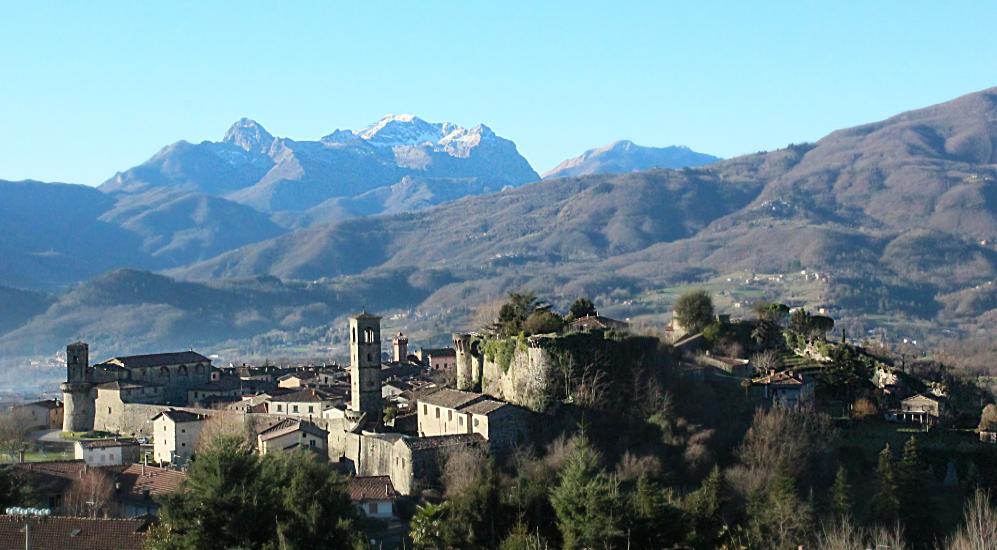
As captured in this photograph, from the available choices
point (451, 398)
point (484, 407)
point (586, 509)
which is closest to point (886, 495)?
point (484, 407)

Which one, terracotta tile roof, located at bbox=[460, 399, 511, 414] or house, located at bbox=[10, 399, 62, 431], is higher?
house, located at bbox=[10, 399, 62, 431]

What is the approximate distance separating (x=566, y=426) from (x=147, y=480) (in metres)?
15.4

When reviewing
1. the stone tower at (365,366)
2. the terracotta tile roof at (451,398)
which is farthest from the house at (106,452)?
the terracotta tile roof at (451,398)

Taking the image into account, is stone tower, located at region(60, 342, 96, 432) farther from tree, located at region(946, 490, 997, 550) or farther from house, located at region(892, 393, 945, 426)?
tree, located at region(946, 490, 997, 550)

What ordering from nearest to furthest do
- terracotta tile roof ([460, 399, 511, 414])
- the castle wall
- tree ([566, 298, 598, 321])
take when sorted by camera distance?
terracotta tile roof ([460, 399, 511, 414]) → the castle wall → tree ([566, 298, 598, 321])

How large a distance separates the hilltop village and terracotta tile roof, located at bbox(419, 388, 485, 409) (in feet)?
0.42

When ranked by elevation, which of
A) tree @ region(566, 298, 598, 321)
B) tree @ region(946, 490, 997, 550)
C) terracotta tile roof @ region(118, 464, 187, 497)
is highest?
tree @ region(566, 298, 598, 321)

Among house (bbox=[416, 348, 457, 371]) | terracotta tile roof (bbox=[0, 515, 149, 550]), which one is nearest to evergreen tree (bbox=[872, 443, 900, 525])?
terracotta tile roof (bbox=[0, 515, 149, 550])

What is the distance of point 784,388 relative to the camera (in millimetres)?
58062

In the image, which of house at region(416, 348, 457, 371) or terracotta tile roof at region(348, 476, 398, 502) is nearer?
terracotta tile roof at region(348, 476, 398, 502)

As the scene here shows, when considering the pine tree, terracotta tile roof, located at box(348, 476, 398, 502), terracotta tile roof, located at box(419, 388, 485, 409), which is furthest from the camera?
terracotta tile roof, located at box(419, 388, 485, 409)

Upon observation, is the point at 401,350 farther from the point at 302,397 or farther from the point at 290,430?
the point at 290,430

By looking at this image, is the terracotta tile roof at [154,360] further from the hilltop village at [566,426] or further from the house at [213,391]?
the hilltop village at [566,426]

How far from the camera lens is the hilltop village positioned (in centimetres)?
4691
